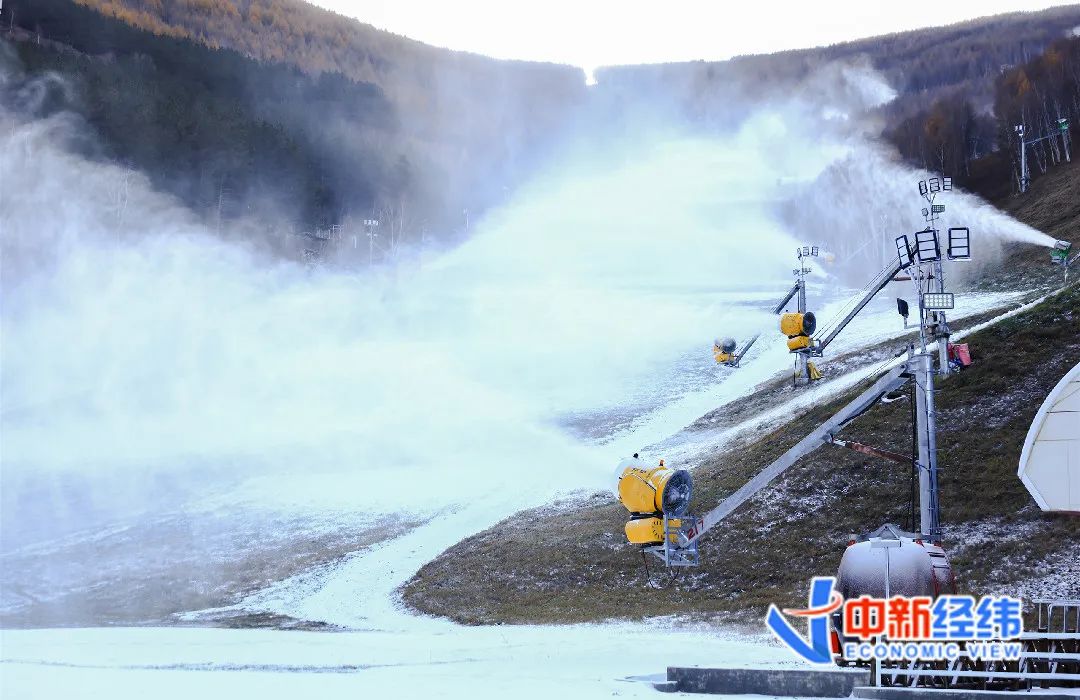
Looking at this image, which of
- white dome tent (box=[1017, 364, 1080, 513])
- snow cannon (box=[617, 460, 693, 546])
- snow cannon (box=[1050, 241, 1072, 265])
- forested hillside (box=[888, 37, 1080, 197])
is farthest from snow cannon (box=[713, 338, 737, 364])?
snow cannon (box=[617, 460, 693, 546])

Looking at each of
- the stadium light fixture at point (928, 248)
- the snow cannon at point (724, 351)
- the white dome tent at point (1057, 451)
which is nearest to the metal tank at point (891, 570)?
the white dome tent at point (1057, 451)

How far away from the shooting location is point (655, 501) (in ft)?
66.0

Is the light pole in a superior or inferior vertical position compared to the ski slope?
superior

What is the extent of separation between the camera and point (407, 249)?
15062 centimetres

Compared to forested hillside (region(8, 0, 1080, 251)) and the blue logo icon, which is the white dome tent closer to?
the blue logo icon

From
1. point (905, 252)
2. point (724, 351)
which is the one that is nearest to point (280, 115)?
point (724, 351)

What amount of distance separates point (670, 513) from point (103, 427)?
208 ft

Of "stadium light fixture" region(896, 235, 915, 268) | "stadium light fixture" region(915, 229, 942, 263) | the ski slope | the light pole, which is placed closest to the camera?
the ski slope

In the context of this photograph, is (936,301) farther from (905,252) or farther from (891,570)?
(891,570)

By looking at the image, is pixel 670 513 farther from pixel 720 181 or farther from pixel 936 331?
pixel 720 181

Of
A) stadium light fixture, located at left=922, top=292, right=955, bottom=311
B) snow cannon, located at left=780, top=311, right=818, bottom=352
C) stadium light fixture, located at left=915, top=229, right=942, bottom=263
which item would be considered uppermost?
stadium light fixture, located at left=915, top=229, right=942, bottom=263

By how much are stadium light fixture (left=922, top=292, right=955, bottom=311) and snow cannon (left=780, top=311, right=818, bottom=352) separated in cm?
2957

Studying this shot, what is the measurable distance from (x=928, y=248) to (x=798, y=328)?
28433 mm

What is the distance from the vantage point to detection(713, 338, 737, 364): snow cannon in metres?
76.0
